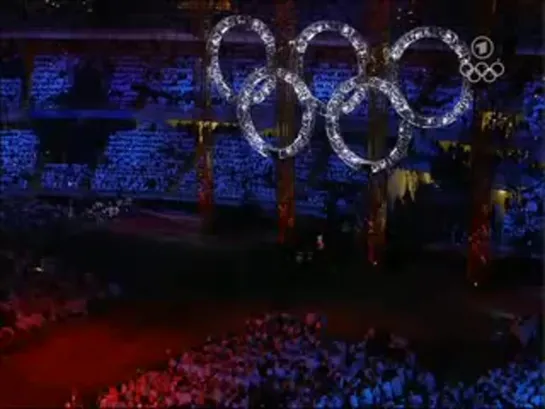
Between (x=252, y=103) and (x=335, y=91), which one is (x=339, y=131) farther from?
(x=252, y=103)

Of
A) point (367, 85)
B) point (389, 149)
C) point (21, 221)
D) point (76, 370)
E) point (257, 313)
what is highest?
point (367, 85)

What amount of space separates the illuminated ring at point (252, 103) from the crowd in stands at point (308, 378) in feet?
1.31

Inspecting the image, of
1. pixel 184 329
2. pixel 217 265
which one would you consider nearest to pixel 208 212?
pixel 217 265

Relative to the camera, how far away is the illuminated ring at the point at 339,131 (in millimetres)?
2400

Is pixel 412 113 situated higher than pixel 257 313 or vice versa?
pixel 412 113

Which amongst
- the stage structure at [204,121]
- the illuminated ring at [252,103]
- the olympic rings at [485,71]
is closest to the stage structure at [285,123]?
the illuminated ring at [252,103]

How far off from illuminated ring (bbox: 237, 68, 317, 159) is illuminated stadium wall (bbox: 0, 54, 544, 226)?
0.06 feet

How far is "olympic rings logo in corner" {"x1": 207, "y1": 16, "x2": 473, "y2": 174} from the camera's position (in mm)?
2371

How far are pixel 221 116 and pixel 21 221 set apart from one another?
1.99ft

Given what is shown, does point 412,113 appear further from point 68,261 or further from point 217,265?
point 68,261

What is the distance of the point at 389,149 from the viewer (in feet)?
7.93

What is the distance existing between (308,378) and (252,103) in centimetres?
67

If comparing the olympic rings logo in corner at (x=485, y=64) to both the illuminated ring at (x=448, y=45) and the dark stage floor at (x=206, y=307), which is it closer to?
the illuminated ring at (x=448, y=45)

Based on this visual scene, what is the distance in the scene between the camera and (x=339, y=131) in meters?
2.45
